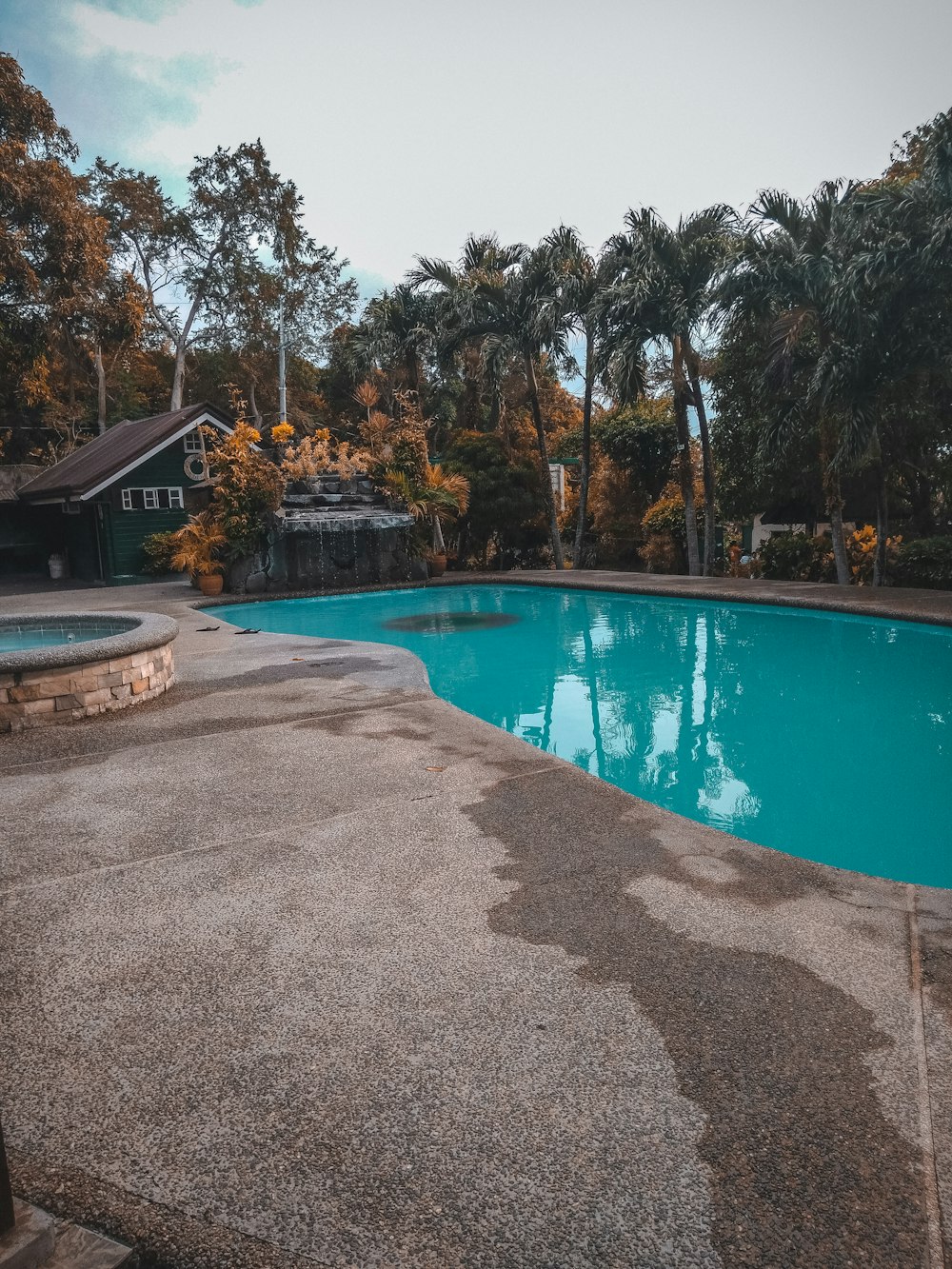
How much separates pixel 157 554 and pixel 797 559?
1543 cm

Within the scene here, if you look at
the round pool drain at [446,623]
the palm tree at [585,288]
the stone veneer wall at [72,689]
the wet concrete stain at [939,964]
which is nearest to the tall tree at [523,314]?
the palm tree at [585,288]

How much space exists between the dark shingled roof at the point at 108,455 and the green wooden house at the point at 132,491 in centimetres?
2

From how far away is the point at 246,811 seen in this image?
4305 mm

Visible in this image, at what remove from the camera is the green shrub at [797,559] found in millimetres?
17031

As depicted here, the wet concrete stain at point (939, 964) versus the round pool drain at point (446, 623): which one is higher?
the round pool drain at point (446, 623)

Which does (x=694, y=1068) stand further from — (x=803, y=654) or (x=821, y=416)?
(x=821, y=416)

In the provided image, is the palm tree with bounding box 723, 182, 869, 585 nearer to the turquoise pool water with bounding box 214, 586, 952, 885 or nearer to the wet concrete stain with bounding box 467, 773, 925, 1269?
the turquoise pool water with bounding box 214, 586, 952, 885

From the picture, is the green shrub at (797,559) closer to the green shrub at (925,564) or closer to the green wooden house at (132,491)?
the green shrub at (925,564)

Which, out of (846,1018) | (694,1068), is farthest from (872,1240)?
(846,1018)

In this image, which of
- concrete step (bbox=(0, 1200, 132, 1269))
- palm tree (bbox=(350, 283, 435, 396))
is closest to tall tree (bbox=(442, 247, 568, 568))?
palm tree (bbox=(350, 283, 435, 396))

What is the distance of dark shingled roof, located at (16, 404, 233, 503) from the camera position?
1995 centimetres

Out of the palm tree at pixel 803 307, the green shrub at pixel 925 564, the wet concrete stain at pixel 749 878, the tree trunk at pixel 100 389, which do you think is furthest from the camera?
the tree trunk at pixel 100 389

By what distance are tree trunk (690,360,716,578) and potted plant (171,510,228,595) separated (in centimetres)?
1052

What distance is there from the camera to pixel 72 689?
623cm
